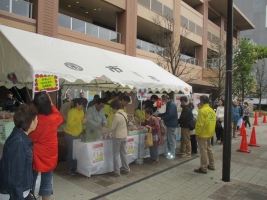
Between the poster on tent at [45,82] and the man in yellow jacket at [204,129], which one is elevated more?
the poster on tent at [45,82]

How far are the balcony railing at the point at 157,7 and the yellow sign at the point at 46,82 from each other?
13688 mm

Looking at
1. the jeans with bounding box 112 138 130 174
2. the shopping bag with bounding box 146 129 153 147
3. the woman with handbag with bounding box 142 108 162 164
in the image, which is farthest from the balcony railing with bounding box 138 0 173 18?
the jeans with bounding box 112 138 130 174

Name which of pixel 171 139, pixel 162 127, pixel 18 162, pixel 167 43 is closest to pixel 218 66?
pixel 167 43

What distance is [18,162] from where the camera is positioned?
6.31ft

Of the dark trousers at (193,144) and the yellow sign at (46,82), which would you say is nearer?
the yellow sign at (46,82)

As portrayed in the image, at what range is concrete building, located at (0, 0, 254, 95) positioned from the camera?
948 centimetres

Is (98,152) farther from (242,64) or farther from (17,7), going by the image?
(242,64)

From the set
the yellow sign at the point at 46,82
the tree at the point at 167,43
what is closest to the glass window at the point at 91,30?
the tree at the point at 167,43

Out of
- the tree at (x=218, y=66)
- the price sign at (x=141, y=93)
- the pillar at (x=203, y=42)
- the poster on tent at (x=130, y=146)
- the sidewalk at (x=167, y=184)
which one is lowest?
the sidewalk at (x=167, y=184)

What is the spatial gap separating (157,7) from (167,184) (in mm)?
15544

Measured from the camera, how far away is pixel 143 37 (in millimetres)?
20391

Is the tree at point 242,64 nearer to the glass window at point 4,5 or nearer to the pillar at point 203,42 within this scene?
the pillar at point 203,42

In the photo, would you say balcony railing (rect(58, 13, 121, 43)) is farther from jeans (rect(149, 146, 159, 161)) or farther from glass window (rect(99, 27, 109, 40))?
jeans (rect(149, 146, 159, 161))

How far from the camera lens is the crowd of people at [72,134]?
197cm
